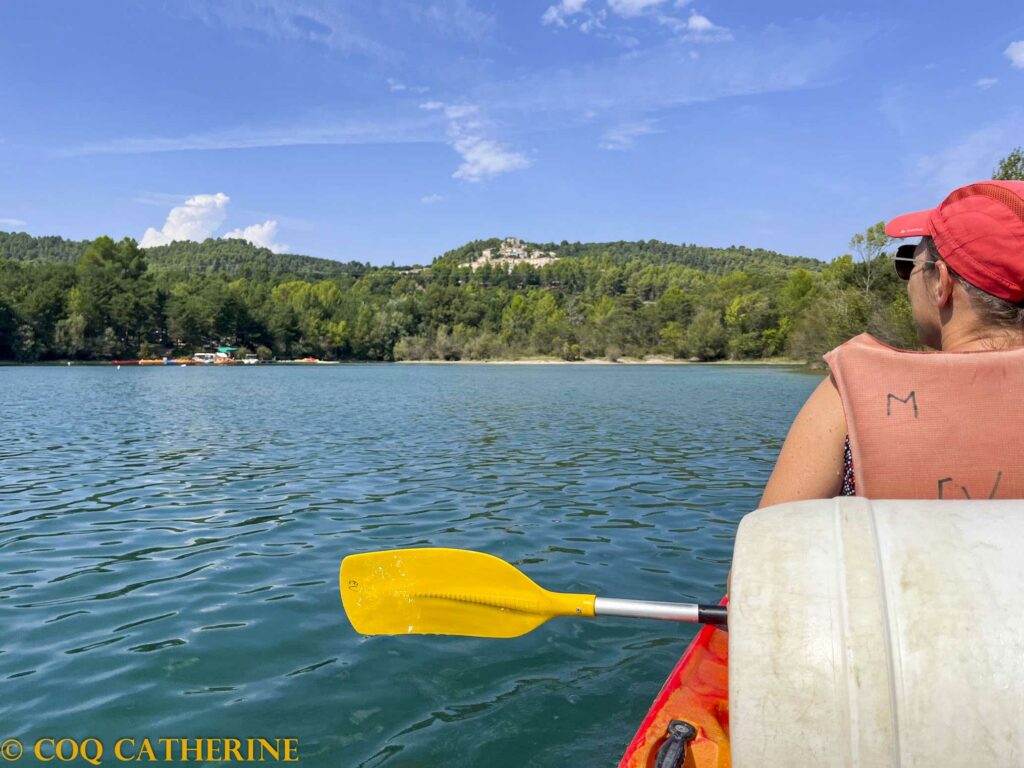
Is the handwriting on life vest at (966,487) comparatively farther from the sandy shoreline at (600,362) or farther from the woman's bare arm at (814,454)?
the sandy shoreline at (600,362)

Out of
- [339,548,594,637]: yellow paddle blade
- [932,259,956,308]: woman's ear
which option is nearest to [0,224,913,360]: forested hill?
[339,548,594,637]: yellow paddle blade

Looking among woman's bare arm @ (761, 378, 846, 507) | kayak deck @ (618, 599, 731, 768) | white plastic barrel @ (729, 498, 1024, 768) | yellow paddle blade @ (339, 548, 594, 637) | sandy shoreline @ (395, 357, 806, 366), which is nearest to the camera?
white plastic barrel @ (729, 498, 1024, 768)

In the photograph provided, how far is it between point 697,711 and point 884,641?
1124mm

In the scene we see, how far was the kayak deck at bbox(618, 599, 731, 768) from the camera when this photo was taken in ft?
7.91

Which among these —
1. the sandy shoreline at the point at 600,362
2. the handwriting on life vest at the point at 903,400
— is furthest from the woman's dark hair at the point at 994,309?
the sandy shoreline at the point at 600,362

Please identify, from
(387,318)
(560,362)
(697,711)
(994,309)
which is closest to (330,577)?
(697,711)

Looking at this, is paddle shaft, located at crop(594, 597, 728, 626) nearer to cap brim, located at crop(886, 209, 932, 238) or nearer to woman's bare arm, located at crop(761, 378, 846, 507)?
woman's bare arm, located at crop(761, 378, 846, 507)

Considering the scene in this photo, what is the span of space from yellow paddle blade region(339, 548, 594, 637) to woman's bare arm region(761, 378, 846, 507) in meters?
1.40

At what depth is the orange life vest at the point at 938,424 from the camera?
2.10 m

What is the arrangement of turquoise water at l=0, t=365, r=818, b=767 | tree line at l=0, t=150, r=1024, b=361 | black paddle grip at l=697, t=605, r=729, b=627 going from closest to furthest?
black paddle grip at l=697, t=605, r=729, b=627 < turquoise water at l=0, t=365, r=818, b=767 < tree line at l=0, t=150, r=1024, b=361

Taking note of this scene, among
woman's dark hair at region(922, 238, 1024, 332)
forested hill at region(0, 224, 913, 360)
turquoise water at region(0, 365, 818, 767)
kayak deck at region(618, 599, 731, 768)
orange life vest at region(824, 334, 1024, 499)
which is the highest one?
forested hill at region(0, 224, 913, 360)

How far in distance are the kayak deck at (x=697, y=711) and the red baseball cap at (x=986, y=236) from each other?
1.53m

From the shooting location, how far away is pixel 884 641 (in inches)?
66.4

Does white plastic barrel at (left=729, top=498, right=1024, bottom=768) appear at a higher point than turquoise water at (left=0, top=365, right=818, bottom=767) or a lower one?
higher
